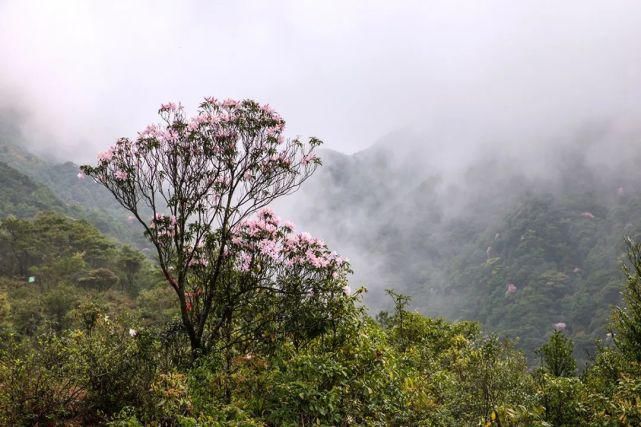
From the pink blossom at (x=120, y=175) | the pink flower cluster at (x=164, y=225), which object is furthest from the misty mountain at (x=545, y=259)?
the pink blossom at (x=120, y=175)

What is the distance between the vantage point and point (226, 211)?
33.3ft

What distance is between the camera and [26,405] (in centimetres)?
848

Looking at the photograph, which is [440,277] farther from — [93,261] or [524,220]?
[93,261]

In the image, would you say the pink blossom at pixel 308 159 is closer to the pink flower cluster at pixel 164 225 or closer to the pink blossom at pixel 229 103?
the pink blossom at pixel 229 103

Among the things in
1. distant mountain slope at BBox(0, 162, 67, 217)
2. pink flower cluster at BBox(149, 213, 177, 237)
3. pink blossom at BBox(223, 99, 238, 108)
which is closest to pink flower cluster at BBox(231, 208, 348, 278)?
pink flower cluster at BBox(149, 213, 177, 237)

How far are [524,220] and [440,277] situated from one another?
125 feet

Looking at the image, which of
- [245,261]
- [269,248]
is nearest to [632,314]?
[269,248]

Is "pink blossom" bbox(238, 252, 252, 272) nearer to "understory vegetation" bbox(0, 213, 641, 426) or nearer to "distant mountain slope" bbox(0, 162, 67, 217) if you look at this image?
"understory vegetation" bbox(0, 213, 641, 426)

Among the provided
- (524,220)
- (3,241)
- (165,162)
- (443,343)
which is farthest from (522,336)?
(165,162)

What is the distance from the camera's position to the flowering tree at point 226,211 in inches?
392

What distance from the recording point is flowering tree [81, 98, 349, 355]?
32.7 ft

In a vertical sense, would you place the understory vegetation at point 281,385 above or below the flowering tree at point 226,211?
below

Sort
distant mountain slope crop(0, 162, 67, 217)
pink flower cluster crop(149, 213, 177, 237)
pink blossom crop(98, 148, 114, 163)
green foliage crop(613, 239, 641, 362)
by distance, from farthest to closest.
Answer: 1. distant mountain slope crop(0, 162, 67, 217)
2. green foliage crop(613, 239, 641, 362)
3. pink flower cluster crop(149, 213, 177, 237)
4. pink blossom crop(98, 148, 114, 163)

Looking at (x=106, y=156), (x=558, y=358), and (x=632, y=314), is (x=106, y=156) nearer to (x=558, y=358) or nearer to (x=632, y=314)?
(x=632, y=314)
